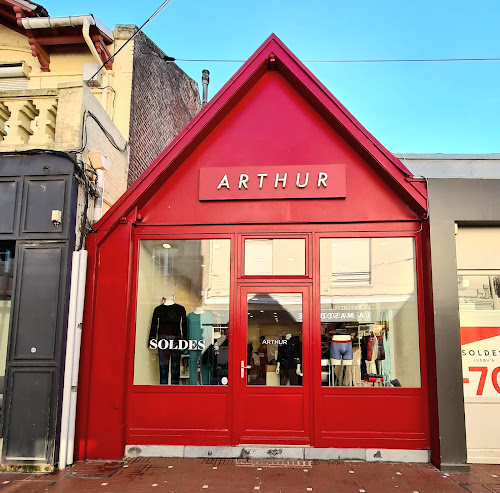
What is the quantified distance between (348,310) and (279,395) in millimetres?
1509

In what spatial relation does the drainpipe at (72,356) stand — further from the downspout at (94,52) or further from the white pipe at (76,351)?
the downspout at (94,52)

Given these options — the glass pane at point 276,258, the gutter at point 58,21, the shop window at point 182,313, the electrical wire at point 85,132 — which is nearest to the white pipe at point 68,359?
the shop window at point 182,313

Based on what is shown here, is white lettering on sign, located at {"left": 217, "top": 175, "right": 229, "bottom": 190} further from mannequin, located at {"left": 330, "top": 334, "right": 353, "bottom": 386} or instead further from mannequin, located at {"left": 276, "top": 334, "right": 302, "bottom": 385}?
mannequin, located at {"left": 330, "top": 334, "right": 353, "bottom": 386}

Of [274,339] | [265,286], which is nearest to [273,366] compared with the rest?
[274,339]

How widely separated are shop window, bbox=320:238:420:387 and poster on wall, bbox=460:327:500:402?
680 mm

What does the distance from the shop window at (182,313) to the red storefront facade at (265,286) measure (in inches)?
0.8

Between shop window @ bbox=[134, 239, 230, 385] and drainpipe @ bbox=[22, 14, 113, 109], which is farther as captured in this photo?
drainpipe @ bbox=[22, 14, 113, 109]

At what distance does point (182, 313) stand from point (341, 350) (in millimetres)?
2314

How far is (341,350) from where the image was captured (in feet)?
22.9

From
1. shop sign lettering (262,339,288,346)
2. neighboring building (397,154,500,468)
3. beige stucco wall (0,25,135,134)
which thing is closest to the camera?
neighboring building (397,154,500,468)

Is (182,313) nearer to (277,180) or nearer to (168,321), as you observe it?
(168,321)

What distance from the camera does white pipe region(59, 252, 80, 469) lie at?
6.42m

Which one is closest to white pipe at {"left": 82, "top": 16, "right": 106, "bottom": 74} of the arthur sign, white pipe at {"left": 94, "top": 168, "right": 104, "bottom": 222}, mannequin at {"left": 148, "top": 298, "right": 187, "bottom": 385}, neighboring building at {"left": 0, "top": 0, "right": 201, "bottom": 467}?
neighboring building at {"left": 0, "top": 0, "right": 201, "bottom": 467}

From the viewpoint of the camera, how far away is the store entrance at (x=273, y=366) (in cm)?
677
